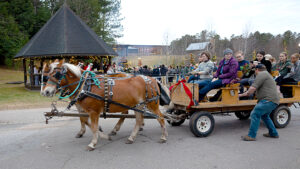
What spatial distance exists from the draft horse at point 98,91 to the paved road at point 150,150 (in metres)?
0.43

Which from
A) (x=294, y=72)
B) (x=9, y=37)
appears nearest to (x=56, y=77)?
(x=294, y=72)

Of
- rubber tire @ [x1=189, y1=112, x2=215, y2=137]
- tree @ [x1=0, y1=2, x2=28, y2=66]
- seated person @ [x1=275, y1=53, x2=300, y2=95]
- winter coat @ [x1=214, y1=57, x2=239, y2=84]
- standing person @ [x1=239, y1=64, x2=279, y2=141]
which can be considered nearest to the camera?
standing person @ [x1=239, y1=64, x2=279, y2=141]

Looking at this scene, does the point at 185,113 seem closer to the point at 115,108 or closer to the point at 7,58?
the point at 115,108

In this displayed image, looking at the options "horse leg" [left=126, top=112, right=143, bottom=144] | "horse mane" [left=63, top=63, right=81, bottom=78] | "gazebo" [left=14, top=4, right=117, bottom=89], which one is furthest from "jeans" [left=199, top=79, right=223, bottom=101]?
"gazebo" [left=14, top=4, right=117, bottom=89]

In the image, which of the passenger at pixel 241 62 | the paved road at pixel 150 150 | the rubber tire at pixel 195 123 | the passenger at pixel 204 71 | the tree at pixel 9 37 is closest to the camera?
the paved road at pixel 150 150

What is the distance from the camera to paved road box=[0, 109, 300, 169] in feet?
13.6

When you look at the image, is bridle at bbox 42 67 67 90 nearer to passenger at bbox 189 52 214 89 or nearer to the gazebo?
passenger at bbox 189 52 214 89

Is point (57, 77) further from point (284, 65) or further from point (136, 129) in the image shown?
point (284, 65)

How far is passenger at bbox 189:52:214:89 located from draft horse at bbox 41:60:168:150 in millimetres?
1244

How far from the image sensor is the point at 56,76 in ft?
15.1

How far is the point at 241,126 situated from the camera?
6.78m

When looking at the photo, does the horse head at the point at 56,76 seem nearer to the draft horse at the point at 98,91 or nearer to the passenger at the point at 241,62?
the draft horse at the point at 98,91

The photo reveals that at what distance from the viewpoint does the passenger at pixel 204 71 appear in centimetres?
591

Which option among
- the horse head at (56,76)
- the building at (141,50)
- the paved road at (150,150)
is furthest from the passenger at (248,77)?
the building at (141,50)
